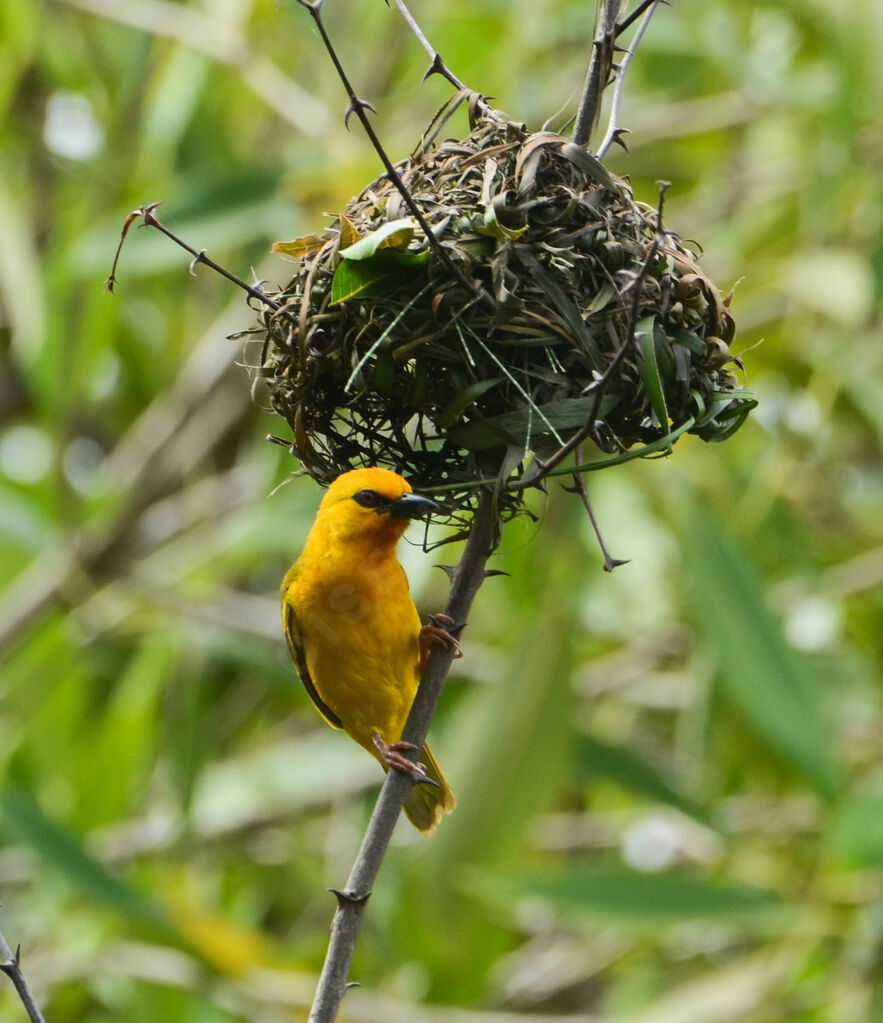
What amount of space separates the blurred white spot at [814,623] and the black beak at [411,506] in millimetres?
4718

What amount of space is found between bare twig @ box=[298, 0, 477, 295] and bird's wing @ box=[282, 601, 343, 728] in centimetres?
155

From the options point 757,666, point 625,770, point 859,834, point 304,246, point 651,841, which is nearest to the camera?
point 304,246

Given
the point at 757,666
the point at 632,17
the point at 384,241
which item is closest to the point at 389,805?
the point at 384,241

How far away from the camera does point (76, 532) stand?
738 cm

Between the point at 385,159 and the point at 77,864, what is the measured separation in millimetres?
4351

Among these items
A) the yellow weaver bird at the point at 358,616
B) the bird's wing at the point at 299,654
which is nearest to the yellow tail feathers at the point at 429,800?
the yellow weaver bird at the point at 358,616

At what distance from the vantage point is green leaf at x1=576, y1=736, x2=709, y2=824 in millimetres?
6262

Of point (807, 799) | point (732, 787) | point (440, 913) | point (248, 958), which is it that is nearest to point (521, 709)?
point (440, 913)

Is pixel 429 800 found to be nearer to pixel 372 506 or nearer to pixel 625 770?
pixel 372 506

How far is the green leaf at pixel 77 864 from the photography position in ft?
19.5

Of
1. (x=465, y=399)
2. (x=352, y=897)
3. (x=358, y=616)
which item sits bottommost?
(x=352, y=897)

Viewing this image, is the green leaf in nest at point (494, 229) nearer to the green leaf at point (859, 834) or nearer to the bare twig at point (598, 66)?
the bare twig at point (598, 66)

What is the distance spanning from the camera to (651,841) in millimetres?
8352

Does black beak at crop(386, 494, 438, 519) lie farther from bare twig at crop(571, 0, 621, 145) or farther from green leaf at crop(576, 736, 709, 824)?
green leaf at crop(576, 736, 709, 824)
